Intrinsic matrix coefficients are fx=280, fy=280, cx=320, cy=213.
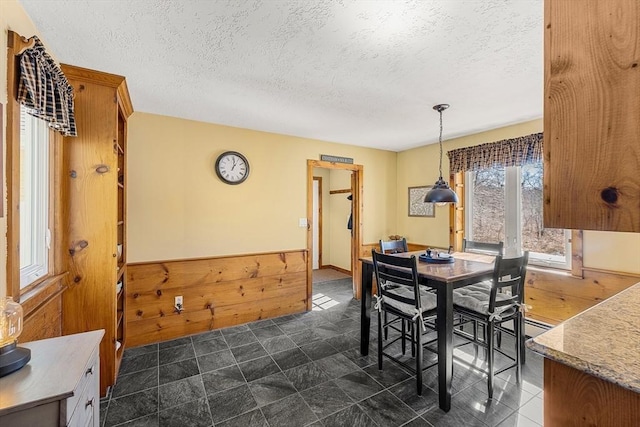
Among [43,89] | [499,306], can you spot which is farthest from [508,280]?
[43,89]

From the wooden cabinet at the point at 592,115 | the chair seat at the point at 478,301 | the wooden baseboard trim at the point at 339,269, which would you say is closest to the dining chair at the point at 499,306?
the chair seat at the point at 478,301

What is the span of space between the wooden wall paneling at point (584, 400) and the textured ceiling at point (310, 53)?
5.46ft

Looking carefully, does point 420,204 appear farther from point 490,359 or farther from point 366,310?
point 490,359

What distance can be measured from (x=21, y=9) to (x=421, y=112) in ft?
9.84

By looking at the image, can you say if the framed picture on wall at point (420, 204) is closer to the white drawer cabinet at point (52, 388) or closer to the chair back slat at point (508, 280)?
the chair back slat at point (508, 280)

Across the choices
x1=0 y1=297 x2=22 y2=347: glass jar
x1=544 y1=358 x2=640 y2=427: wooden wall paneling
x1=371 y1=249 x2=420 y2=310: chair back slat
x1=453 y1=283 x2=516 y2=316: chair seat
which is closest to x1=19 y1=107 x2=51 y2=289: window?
x1=0 y1=297 x2=22 y2=347: glass jar

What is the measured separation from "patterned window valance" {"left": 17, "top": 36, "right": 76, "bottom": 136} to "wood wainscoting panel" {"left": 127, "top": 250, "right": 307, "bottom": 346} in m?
1.72

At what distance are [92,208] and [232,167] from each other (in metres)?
1.58

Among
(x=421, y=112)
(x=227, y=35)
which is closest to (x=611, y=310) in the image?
(x=421, y=112)

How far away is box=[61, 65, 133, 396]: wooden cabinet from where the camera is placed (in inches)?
77.2

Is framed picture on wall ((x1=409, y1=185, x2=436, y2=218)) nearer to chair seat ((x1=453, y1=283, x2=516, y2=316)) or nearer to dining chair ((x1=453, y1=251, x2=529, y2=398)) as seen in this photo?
chair seat ((x1=453, y1=283, x2=516, y2=316))

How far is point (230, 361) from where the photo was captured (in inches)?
102

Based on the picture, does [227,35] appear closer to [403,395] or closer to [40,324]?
[40,324]

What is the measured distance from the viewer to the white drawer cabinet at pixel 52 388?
3.06 ft
